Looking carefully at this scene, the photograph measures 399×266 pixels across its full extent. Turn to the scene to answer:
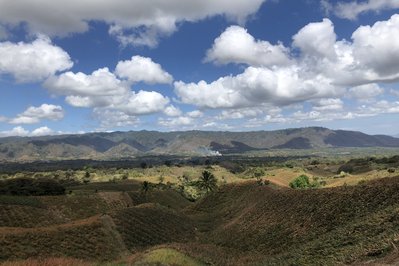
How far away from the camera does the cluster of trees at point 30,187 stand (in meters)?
121

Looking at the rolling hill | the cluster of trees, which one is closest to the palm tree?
the cluster of trees

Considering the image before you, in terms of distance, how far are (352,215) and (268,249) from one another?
40.3 ft

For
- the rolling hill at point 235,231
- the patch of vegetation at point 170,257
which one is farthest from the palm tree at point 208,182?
the patch of vegetation at point 170,257

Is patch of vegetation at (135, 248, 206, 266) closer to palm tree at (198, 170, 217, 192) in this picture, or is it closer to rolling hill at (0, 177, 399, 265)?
rolling hill at (0, 177, 399, 265)

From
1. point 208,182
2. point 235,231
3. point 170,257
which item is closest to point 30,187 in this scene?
point 208,182

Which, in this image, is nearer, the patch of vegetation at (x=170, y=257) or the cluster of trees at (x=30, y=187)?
the patch of vegetation at (x=170, y=257)

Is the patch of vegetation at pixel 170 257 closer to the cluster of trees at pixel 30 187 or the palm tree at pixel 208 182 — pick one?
the cluster of trees at pixel 30 187

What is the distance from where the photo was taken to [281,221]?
6450cm

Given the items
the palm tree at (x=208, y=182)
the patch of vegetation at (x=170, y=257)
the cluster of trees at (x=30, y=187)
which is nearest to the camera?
the patch of vegetation at (x=170, y=257)

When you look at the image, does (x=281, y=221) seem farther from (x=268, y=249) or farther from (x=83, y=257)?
(x=83, y=257)

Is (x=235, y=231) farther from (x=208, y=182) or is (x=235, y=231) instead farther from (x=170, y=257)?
(x=208, y=182)

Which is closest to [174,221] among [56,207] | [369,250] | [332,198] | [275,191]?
[275,191]

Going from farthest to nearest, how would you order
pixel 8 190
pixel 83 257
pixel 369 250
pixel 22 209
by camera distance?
1. pixel 8 190
2. pixel 22 209
3. pixel 83 257
4. pixel 369 250

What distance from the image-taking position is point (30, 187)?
12412 cm
